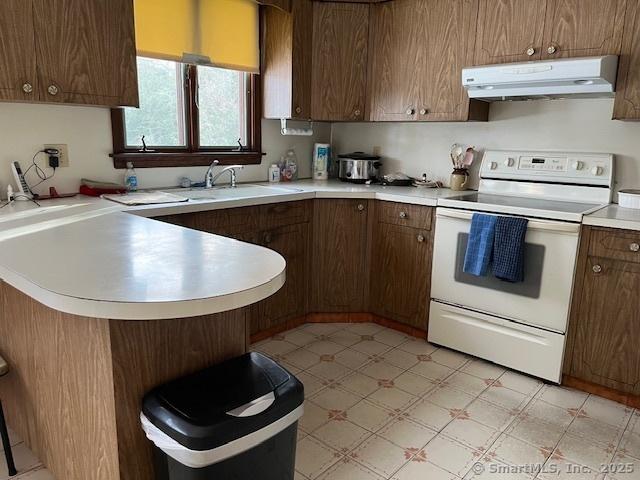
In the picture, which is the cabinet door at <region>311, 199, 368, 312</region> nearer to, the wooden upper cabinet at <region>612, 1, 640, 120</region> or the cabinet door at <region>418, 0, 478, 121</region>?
the cabinet door at <region>418, 0, 478, 121</region>

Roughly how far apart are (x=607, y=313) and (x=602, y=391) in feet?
1.36

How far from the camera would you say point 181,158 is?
9.74 feet

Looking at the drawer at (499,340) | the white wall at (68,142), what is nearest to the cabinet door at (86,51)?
the white wall at (68,142)

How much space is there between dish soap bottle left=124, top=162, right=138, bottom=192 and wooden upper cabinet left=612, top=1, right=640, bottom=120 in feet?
8.36

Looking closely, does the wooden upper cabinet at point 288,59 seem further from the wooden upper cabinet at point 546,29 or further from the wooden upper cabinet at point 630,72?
the wooden upper cabinet at point 630,72

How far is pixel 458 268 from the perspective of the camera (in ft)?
8.91

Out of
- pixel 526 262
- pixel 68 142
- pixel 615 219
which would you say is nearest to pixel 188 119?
pixel 68 142

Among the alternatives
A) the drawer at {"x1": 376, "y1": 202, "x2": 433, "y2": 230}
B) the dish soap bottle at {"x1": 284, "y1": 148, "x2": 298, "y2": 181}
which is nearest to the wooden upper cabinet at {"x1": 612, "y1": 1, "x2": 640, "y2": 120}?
the drawer at {"x1": 376, "y1": 202, "x2": 433, "y2": 230}

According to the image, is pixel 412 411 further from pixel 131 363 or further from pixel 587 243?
pixel 131 363

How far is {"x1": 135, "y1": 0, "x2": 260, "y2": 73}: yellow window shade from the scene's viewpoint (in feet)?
8.72

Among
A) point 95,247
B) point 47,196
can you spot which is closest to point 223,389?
point 95,247

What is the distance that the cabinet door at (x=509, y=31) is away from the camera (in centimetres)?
258

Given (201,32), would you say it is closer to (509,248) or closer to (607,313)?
(509,248)

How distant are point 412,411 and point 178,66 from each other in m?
2.34
